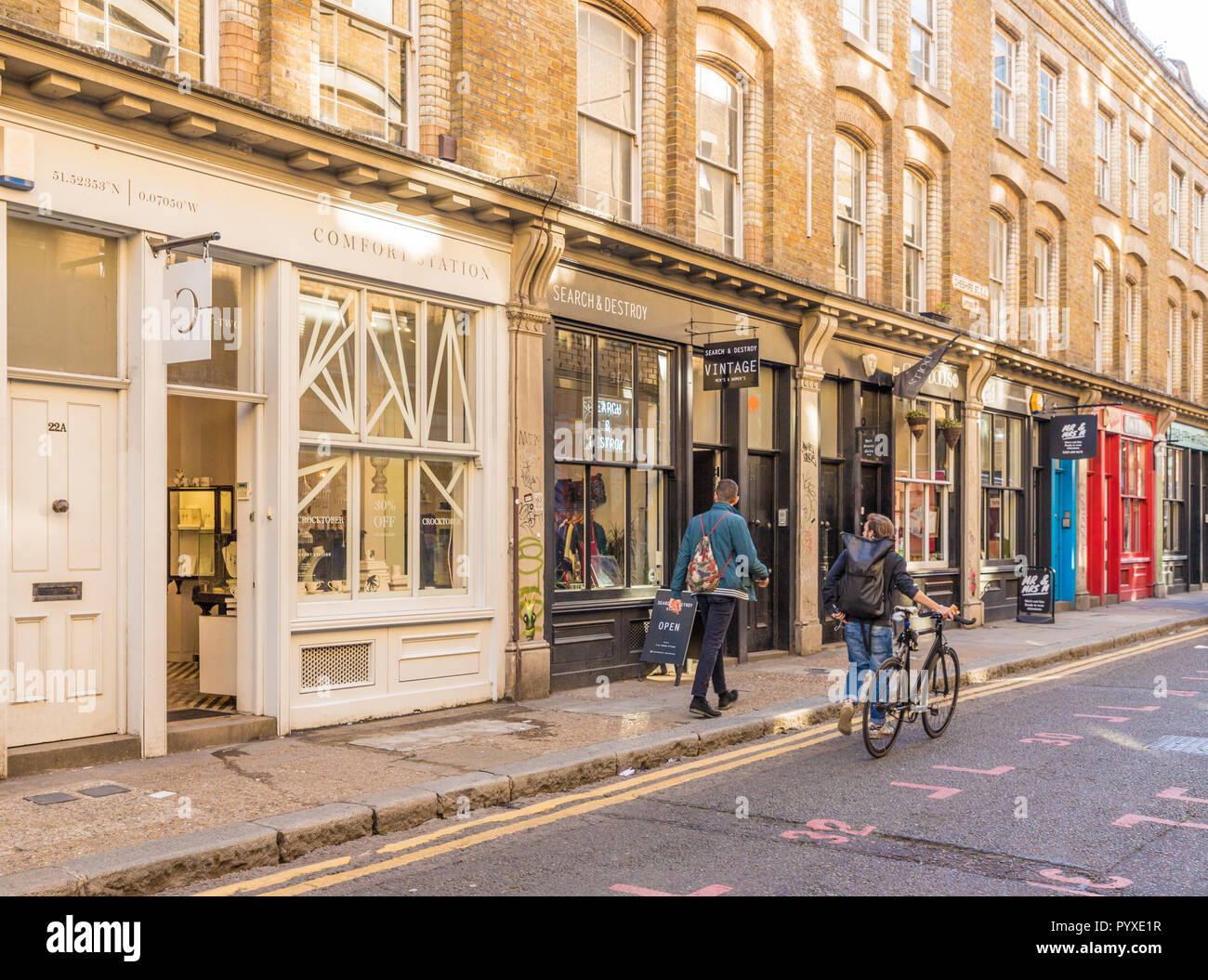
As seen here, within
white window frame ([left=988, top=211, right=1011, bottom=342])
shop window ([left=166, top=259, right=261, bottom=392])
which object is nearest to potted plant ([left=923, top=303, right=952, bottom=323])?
white window frame ([left=988, top=211, right=1011, bottom=342])

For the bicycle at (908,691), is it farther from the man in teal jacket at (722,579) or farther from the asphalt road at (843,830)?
the man in teal jacket at (722,579)

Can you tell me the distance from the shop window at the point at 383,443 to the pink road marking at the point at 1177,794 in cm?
590

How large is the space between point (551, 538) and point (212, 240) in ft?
14.4

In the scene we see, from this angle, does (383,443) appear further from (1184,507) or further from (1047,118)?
(1184,507)

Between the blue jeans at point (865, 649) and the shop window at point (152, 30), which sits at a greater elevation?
the shop window at point (152, 30)

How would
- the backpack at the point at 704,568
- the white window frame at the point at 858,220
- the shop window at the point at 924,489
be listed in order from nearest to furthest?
the backpack at the point at 704,568, the white window frame at the point at 858,220, the shop window at the point at 924,489

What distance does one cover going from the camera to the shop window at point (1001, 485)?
20.2 metres

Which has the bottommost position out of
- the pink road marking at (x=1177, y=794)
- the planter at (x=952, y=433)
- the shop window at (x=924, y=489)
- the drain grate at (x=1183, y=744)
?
the drain grate at (x=1183, y=744)

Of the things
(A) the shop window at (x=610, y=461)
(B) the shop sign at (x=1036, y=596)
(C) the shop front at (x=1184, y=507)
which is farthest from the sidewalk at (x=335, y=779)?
(C) the shop front at (x=1184, y=507)

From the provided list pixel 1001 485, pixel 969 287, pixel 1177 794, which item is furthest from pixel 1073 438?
pixel 1177 794

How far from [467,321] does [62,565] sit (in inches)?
167

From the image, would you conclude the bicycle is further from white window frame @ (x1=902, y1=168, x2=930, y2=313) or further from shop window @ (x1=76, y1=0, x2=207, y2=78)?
white window frame @ (x1=902, y1=168, x2=930, y2=313)

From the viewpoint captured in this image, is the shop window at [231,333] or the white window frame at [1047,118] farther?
the white window frame at [1047,118]

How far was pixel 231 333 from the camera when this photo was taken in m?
8.80
